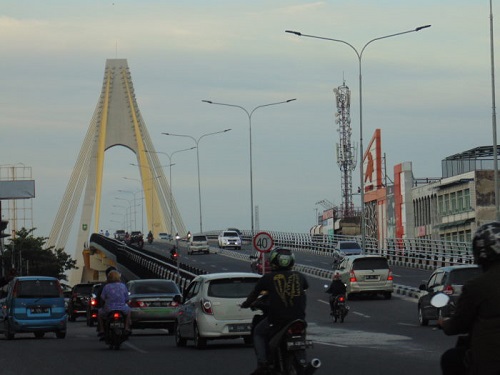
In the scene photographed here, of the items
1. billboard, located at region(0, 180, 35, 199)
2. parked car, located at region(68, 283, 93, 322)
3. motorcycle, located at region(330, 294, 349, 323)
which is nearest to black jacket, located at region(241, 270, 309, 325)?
motorcycle, located at region(330, 294, 349, 323)

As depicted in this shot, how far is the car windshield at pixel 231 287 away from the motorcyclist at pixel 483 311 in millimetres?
15782

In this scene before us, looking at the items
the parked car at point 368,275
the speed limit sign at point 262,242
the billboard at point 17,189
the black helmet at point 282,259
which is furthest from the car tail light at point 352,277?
the billboard at point 17,189

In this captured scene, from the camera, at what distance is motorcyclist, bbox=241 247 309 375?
40.2 ft

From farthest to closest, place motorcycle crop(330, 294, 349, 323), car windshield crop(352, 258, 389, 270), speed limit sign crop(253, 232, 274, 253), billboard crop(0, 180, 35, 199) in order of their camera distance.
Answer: billboard crop(0, 180, 35, 199) < car windshield crop(352, 258, 389, 270) < speed limit sign crop(253, 232, 274, 253) < motorcycle crop(330, 294, 349, 323)

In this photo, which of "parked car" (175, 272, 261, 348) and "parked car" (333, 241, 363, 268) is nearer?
"parked car" (175, 272, 261, 348)

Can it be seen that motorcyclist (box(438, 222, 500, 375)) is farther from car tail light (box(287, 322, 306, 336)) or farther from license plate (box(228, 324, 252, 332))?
license plate (box(228, 324, 252, 332))

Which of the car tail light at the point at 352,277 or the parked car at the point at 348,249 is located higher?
the parked car at the point at 348,249

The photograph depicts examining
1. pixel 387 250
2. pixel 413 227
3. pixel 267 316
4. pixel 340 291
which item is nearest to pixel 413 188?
pixel 413 227

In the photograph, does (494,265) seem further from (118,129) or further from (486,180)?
(118,129)

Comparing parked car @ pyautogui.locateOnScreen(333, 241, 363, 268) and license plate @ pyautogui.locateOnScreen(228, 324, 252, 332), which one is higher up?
parked car @ pyautogui.locateOnScreen(333, 241, 363, 268)

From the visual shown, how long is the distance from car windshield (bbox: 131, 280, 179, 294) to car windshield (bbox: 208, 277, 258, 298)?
28.9ft

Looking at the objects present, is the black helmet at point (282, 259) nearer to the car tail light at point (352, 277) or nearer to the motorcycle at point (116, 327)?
the motorcycle at point (116, 327)

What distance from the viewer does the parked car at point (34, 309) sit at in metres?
30.6

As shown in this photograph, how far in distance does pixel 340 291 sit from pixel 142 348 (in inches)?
477
